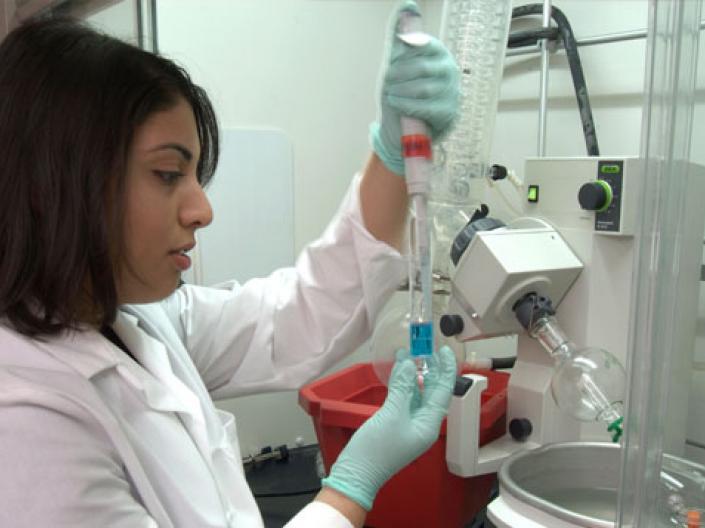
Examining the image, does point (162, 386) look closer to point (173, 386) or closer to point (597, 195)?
point (173, 386)

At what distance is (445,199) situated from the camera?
113cm

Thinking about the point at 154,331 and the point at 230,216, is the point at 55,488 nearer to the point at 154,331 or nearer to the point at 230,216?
the point at 154,331

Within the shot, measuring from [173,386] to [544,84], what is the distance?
1507 millimetres

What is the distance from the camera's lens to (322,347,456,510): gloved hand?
0.90 metres

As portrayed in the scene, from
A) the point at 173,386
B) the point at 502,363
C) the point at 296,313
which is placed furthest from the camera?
the point at 502,363

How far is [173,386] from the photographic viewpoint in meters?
0.91

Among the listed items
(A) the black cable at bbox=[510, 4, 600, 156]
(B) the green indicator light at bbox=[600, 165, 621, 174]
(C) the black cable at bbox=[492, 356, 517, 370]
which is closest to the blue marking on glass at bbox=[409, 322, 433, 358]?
(B) the green indicator light at bbox=[600, 165, 621, 174]

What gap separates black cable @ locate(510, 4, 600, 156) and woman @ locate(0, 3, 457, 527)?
998 mm

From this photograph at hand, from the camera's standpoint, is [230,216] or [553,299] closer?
[553,299]

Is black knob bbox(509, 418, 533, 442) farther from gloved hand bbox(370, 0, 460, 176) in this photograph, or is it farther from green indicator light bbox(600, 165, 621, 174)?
gloved hand bbox(370, 0, 460, 176)

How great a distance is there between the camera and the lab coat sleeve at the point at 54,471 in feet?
2.07

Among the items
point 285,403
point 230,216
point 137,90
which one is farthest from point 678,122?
point 285,403

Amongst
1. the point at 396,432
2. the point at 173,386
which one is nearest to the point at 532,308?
the point at 396,432

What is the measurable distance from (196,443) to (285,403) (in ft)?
4.14
